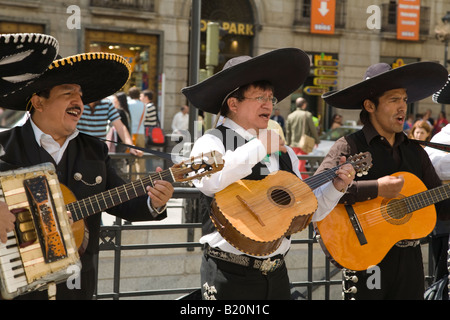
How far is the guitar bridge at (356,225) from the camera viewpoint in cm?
381

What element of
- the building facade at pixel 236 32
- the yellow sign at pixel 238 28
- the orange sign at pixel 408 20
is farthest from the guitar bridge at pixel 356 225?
→ the orange sign at pixel 408 20

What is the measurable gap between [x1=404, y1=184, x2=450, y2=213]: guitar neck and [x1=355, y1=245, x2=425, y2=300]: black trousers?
12.4 inches

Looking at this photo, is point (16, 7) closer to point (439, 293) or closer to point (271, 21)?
point (271, 21)

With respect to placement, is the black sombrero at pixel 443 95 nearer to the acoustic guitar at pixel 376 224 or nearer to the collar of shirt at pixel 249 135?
the acoustic guitar at pixel 376 224

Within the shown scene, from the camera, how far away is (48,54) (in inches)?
111

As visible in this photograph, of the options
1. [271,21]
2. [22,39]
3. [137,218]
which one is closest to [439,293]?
[137,218]

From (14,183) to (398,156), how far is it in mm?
2497

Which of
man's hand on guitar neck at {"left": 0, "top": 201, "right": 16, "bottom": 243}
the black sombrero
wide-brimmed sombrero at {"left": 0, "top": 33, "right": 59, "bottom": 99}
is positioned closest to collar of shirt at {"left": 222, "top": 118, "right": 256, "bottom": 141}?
wide-brimmed sombrero at {"left": 0, "top": 33, "right": 59, "bottom": 99}

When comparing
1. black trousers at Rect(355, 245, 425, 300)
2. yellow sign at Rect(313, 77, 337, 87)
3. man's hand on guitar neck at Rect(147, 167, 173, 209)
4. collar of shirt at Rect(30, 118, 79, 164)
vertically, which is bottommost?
black trousers at Rect(355, 245, 425, 300)

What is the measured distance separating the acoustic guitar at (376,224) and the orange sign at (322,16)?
19.6 m

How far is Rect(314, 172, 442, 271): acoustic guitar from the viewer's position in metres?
3.77

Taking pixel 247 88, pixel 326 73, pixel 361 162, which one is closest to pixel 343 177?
pixel 361 162

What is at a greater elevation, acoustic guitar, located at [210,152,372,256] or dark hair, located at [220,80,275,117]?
dark hair, located at [220,80,275,117]

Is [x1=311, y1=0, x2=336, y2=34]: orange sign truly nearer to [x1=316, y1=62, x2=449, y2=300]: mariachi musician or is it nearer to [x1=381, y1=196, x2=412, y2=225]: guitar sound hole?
[x1=316, y1=62, x2=449, y2=300]: mariachi musician
